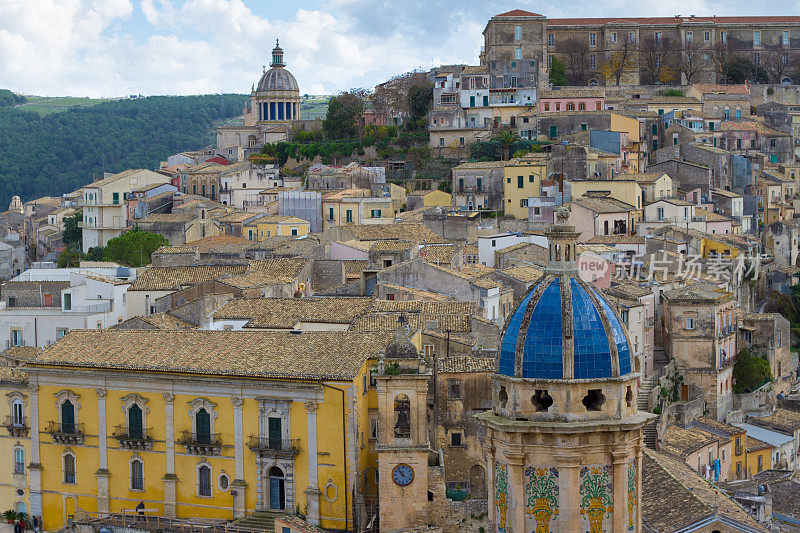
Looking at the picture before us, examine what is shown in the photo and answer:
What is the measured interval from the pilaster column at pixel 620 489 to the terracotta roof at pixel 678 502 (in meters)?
10.5

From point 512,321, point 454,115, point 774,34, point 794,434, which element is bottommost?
point 794,434

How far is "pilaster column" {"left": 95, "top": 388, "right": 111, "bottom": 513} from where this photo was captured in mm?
36156

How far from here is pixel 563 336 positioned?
16.2 meters

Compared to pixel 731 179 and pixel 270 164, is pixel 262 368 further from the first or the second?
pixel 270 164

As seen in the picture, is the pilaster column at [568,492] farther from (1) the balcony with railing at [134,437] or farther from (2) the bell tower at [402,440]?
(1) the balcony with railing at [134,437]

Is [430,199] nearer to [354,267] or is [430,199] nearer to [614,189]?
[614,189]

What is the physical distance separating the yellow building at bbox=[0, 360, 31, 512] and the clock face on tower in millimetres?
11764

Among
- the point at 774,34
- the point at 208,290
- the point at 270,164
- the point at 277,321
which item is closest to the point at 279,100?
the point at 270,164

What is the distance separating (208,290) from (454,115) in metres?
32.2

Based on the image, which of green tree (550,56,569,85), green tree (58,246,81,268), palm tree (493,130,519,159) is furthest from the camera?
green tree (550,56,569,85)

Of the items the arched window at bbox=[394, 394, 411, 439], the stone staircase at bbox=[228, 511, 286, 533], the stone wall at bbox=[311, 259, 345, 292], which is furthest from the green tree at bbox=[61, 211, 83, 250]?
the arched window at bbox=[394, 394, 411, 439]

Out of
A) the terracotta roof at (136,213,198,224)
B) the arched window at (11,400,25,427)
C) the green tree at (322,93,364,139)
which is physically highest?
the green tree at (322,93,364,139)

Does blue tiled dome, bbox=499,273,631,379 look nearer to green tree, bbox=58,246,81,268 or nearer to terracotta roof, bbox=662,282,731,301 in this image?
terracotta roof, bbox=662,282,731,301

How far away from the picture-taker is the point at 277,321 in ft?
133
